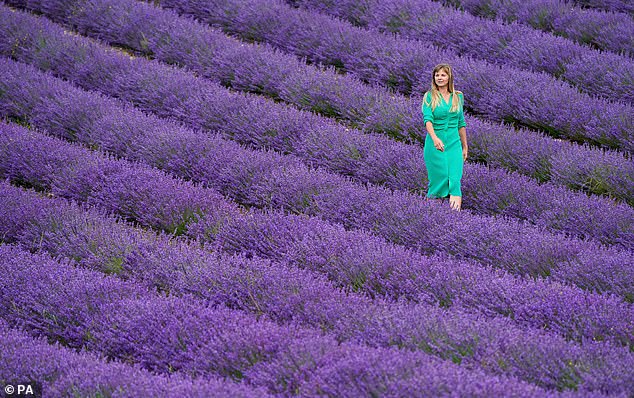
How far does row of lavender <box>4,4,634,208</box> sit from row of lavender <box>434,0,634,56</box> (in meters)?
2.13

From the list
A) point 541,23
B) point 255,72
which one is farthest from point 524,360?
point 541,23

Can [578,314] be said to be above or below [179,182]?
above

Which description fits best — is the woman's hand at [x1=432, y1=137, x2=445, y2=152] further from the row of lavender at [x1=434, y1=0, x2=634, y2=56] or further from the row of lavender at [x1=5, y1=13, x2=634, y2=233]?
the row of lavender at [x1=434, y1=0, x2=634, y2=56]

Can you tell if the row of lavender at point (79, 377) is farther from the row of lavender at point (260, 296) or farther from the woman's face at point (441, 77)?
the woman's face at point (441, 77)

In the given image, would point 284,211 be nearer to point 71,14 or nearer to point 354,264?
point 354,264

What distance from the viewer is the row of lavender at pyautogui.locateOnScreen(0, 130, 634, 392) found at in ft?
12.9

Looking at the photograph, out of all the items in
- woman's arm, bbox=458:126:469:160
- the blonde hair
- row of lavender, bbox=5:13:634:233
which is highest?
the blonde hair

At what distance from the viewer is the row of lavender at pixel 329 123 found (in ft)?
21.3

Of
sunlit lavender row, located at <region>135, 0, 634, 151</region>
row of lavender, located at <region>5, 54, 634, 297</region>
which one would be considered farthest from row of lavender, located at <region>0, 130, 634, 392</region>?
sunlit lavender row, located at <region>135, 0, 634, 151</region>

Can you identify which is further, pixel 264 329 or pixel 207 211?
pixel 207 211

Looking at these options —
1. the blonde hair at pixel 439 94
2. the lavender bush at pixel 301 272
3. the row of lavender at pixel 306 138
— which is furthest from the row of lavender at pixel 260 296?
the blonde hair at pixel 439 94

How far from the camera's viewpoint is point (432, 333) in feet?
13.9

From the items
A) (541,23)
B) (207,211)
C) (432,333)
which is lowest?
(207,211)

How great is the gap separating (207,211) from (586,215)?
2.62 metres
